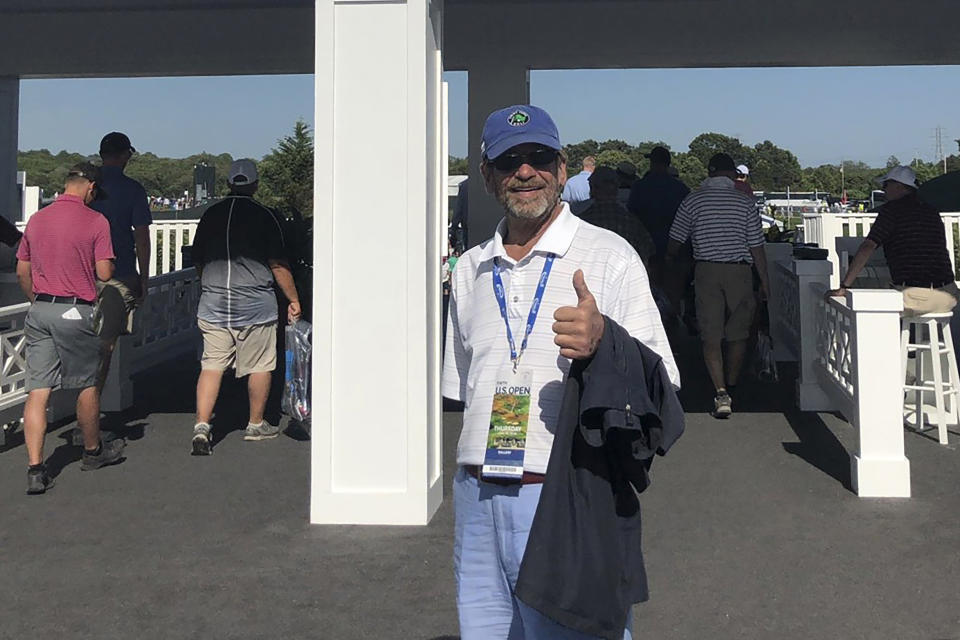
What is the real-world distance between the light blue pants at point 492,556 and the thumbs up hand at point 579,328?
398 millimetres

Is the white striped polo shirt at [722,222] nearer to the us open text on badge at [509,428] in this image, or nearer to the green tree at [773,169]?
the us open text on badge at [509,428]

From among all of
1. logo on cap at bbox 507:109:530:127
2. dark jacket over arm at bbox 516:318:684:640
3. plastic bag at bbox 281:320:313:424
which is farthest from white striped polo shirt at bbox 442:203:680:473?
plastic bag at bbox 281:320:313:424

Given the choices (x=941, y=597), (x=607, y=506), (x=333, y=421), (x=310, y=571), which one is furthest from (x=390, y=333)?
(x=607, y=506)

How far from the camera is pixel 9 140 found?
13555 millimetres

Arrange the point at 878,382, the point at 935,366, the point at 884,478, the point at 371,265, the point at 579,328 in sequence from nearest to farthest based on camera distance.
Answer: the point at 579,328 → the point at 371,265 → the point at 884,478 → the point at 878,382 → the point at 935,366

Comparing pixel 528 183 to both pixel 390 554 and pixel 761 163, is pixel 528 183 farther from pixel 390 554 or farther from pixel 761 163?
pixel 761 163

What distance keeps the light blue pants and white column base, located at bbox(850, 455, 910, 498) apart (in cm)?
402

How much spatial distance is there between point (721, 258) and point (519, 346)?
6184mm

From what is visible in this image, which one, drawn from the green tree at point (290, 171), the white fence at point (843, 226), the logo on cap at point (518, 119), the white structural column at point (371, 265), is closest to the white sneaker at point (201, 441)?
the white structural column at point (371, 265)

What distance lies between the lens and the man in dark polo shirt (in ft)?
26.0

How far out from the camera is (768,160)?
163 m

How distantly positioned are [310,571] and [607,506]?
109 inches

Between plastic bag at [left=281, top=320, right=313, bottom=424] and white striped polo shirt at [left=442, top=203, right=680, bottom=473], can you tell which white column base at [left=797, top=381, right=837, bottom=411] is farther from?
white striped polo shirt at [left=442, top=203, right=680, bottom=473]

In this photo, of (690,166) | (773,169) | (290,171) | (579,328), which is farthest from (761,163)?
(579,328)
